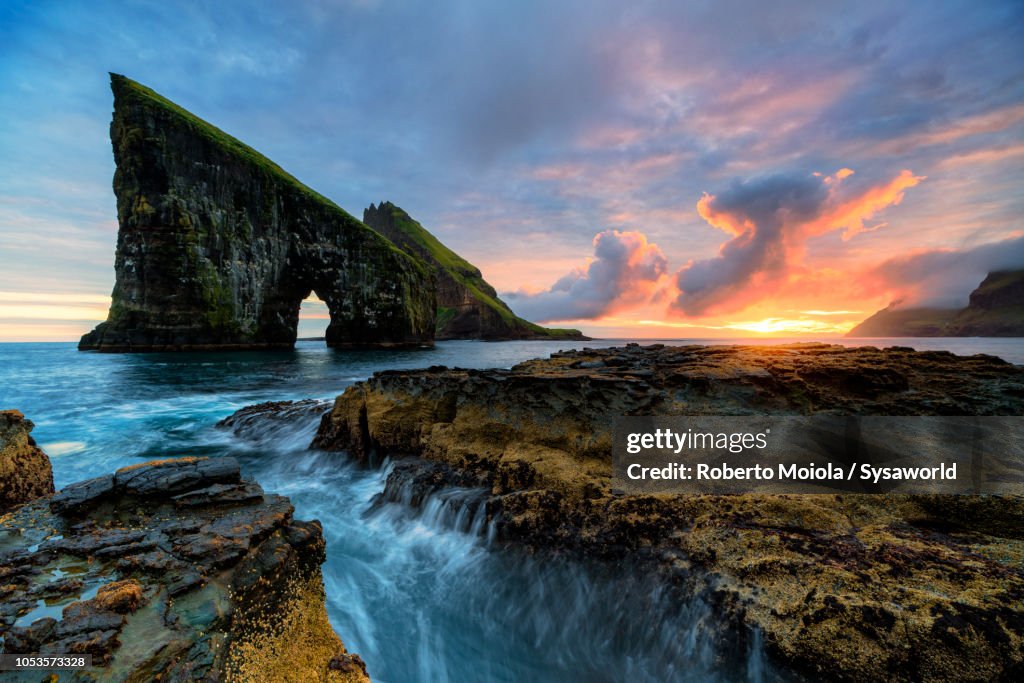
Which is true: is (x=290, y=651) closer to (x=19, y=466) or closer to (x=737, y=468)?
(x=19, y=466)

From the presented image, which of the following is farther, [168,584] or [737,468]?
[737,468]

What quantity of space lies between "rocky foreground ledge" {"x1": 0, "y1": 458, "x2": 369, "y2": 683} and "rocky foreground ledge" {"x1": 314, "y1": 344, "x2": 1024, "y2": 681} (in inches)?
114

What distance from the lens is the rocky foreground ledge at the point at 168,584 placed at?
262cm

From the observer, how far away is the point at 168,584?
322 cm

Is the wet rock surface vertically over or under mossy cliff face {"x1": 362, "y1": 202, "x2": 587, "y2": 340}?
under

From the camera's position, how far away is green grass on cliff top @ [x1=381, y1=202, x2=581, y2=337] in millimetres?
142625

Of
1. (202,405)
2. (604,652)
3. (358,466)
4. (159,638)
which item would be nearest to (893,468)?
(604,652)

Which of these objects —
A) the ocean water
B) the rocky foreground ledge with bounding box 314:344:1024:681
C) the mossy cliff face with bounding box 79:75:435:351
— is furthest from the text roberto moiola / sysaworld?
the mossy cliff face with bounding box 79:75:435:351

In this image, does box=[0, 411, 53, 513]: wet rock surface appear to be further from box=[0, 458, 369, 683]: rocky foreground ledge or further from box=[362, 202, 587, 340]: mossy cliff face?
box=[362, 202, 587, 340]: mossy cliff face

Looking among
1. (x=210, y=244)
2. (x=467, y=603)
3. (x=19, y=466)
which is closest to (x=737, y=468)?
(x=467, y=603)

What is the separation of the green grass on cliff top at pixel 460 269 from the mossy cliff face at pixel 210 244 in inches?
3046

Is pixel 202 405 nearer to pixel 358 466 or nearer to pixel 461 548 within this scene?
pixel 358 466

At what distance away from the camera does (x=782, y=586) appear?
362cm

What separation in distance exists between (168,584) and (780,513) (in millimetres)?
5747
